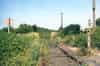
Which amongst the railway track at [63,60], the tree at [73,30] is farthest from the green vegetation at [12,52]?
the tree at [73,30]

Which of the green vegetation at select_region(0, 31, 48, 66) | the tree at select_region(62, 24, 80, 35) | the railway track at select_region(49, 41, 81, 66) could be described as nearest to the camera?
the green vegetation at select_region(0, 31, 48, 66)

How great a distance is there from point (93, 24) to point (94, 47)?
81.5 inches

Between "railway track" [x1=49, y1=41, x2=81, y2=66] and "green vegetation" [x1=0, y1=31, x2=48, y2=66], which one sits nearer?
"green vegetation" [x1=0, y1=31, x2=48, y2=66]

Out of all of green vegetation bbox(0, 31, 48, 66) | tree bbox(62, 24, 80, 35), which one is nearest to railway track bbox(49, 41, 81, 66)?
green vegetation bbox(0, 31, 48, 66)

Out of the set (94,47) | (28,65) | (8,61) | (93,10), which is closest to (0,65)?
(8,61)

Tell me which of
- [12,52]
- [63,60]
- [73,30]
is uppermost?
[73,30]

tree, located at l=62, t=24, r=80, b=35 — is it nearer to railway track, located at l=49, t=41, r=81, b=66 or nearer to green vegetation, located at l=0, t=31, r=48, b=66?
railway track, located at l=49, t=41, r=81, b=66

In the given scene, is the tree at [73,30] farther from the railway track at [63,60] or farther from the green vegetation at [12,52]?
the green vegetation at [12,52]

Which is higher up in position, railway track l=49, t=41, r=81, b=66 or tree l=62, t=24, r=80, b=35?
tree l=62, t=24, r=80, b=35

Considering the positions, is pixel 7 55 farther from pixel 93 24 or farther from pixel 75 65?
pixel 93 24

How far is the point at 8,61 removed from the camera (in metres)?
10.3

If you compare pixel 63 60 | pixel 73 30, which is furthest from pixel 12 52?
pixel 73 30

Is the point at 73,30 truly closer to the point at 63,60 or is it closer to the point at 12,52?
the point at 63,60

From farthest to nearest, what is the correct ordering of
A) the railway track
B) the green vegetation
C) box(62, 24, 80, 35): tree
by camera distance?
1. box(62, 24, 80, 35): tree
2. the railway track
3. the green vegetation
